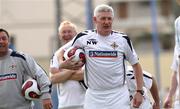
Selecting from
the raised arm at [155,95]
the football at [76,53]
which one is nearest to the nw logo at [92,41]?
the football at [76,53]

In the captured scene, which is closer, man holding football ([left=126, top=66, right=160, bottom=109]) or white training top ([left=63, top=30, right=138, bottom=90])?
white training top ([left=63, top=30, right=138, bottom=90])

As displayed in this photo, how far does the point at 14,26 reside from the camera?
175ft

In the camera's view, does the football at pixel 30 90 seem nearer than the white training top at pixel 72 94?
Yes

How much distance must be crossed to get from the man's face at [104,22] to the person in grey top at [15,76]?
44.5 inches

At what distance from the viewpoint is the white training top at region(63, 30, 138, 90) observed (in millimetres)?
10500

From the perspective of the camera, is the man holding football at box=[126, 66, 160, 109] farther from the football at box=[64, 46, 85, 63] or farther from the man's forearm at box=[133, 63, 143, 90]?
the football at box=[64, 46, 85, 63]

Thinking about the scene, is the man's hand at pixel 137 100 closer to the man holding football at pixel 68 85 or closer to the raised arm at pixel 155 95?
the raised arm at pixel 155 95

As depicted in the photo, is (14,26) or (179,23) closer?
(179,23)

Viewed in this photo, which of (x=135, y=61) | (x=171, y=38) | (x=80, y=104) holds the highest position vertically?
(x=135, y=61)

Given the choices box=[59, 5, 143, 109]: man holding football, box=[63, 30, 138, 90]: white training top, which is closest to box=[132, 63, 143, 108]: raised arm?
box=[59, 5, 143, 109]: man holding football

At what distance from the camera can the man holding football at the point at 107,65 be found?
414 inches

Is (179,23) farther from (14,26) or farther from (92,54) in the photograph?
(14,26)

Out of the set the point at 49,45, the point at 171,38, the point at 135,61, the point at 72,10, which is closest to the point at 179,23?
the point at 135,61

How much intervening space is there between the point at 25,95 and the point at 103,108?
1158 millimetres
